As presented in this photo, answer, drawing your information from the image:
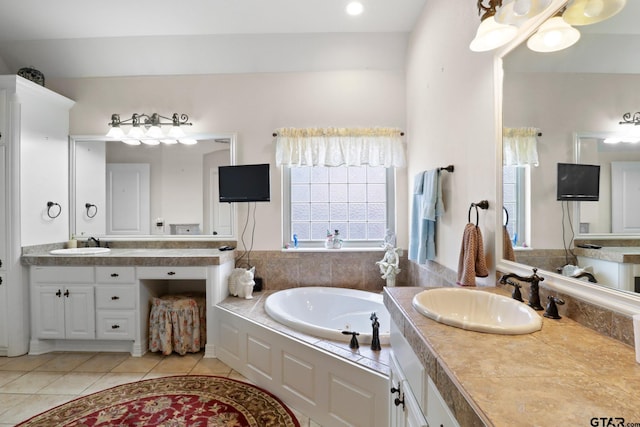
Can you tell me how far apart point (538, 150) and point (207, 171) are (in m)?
2.90

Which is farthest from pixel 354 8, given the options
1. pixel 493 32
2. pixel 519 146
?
pixel 519 146

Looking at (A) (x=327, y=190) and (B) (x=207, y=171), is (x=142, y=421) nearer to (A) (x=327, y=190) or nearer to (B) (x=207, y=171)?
(B) (x=207, y=171)

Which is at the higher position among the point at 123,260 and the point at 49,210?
the point at 49,210

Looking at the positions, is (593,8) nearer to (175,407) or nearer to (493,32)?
(493,32)

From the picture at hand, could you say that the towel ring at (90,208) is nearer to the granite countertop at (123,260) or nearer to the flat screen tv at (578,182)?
the granite countertop at (123,260)

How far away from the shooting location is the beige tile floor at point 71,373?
80.7 inches

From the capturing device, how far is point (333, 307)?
114 inches

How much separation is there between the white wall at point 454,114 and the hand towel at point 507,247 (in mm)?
80

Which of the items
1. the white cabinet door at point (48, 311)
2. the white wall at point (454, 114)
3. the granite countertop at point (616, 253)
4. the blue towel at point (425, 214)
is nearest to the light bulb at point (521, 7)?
the white wall at point (454, 114)

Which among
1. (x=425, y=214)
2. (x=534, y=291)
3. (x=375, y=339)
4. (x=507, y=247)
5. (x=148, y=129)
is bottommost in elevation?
(x=375, y=339)

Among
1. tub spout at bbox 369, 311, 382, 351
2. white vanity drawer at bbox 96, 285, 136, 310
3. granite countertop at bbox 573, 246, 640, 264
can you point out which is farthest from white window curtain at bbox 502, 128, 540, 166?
white vanity drawer at bbox 96, 285, 136, 310

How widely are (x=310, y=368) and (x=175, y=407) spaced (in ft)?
3.12

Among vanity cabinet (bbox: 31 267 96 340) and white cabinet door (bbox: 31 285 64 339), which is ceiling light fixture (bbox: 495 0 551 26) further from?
white cabinet door (bbox: 31 285 64 339)

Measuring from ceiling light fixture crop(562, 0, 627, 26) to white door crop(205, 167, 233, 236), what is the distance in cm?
289
